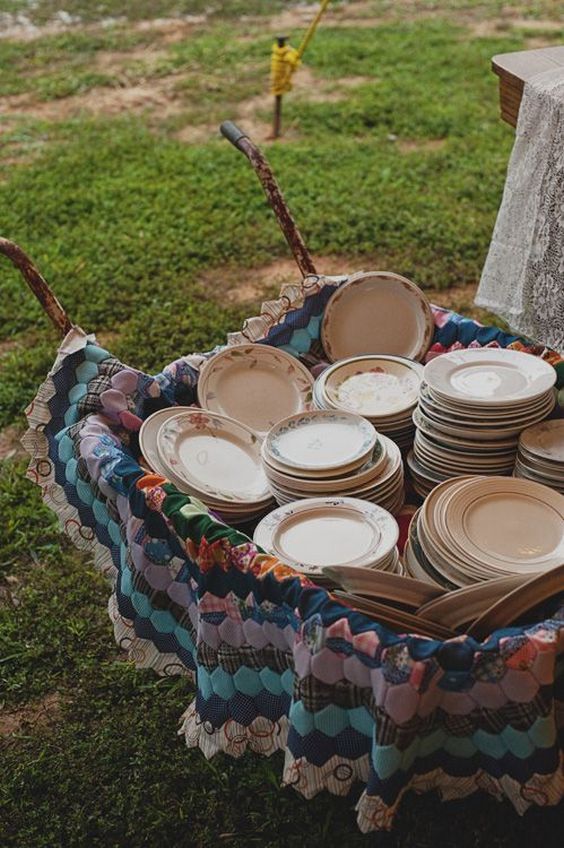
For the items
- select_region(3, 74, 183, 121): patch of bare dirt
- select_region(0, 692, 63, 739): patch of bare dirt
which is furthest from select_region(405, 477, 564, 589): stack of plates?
select_region(3, 74, 183, 121): patch of bare dirt

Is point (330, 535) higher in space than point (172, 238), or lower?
higher

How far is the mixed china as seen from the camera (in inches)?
70.4

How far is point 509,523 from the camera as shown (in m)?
2.11

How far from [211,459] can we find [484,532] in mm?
743

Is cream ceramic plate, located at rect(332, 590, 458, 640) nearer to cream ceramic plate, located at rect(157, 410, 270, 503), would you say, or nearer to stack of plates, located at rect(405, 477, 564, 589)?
stack of plates, located at rect(405, 477, 564, 589)

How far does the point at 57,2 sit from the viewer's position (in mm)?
8977

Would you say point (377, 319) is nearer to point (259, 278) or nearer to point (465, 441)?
point (465, 441)

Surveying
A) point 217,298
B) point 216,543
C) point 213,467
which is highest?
point 216,543

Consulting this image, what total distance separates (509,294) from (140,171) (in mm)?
3456

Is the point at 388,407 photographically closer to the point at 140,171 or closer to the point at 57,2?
the point at 140,171

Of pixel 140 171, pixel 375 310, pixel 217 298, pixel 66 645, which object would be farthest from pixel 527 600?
pixel 140 171

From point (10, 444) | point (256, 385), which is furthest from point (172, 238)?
point (256, 385)

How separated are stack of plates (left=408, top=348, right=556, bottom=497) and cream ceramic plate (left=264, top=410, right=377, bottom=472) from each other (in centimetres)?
15

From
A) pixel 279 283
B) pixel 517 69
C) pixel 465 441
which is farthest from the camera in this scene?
pixel 279 283
